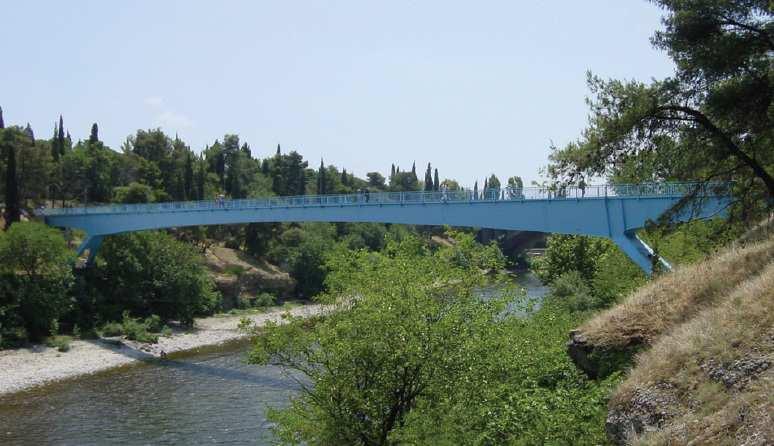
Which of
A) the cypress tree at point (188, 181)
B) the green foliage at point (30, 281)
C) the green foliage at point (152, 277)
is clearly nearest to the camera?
the green foliage at point (30, 281)

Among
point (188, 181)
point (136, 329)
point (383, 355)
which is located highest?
point (188, 181)

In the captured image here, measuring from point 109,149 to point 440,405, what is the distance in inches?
3083

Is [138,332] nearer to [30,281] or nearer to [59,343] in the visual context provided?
[59,343]

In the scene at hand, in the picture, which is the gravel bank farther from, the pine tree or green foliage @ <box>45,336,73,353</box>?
the pine tree

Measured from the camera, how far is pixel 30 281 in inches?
1619

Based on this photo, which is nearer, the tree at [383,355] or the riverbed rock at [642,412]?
the riverbed rock at [642,412]

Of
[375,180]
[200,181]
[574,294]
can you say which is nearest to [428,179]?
[375,180]

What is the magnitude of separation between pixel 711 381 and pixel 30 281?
41987 mm

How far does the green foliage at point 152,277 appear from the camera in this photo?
4978 cm

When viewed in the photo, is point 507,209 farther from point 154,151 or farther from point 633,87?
point 154,151

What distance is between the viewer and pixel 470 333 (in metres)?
14.5

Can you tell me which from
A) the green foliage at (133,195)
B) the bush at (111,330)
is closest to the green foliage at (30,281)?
the bush at (111,330)

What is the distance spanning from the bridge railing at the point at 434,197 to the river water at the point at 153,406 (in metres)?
10.7

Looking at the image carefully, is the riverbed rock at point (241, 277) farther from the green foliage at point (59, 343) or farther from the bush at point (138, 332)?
the green foliage at point (59, 343)
